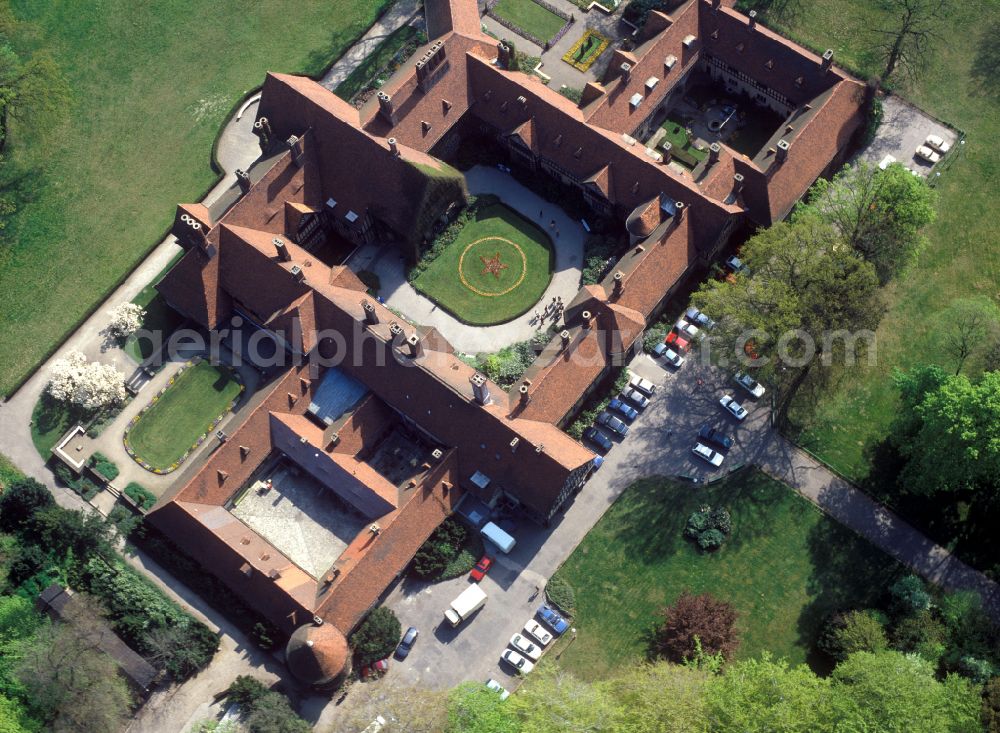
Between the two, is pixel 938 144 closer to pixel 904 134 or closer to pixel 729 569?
pixel 904 134

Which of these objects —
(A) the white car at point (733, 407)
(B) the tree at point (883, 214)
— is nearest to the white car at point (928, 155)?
(B) the tree at point (883, 214)

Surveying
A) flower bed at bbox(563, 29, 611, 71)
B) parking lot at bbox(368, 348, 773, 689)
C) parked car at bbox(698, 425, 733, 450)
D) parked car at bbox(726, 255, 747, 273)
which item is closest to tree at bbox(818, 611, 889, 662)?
parking lot at bbox(368, 348, 773, 689)

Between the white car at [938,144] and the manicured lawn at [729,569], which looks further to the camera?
the white car at [938,144]

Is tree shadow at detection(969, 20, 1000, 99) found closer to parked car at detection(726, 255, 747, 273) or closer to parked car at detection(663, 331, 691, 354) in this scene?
parked car at detection(726, 255, 747, 273)

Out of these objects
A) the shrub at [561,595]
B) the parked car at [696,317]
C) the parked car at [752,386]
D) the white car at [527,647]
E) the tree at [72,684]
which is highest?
the parked car at [696,317]

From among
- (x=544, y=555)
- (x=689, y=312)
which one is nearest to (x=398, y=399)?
(x=544, y=555)

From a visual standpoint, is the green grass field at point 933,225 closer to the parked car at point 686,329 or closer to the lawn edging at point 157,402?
the parked car at point 686,329

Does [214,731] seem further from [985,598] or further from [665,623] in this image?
[985,598]
